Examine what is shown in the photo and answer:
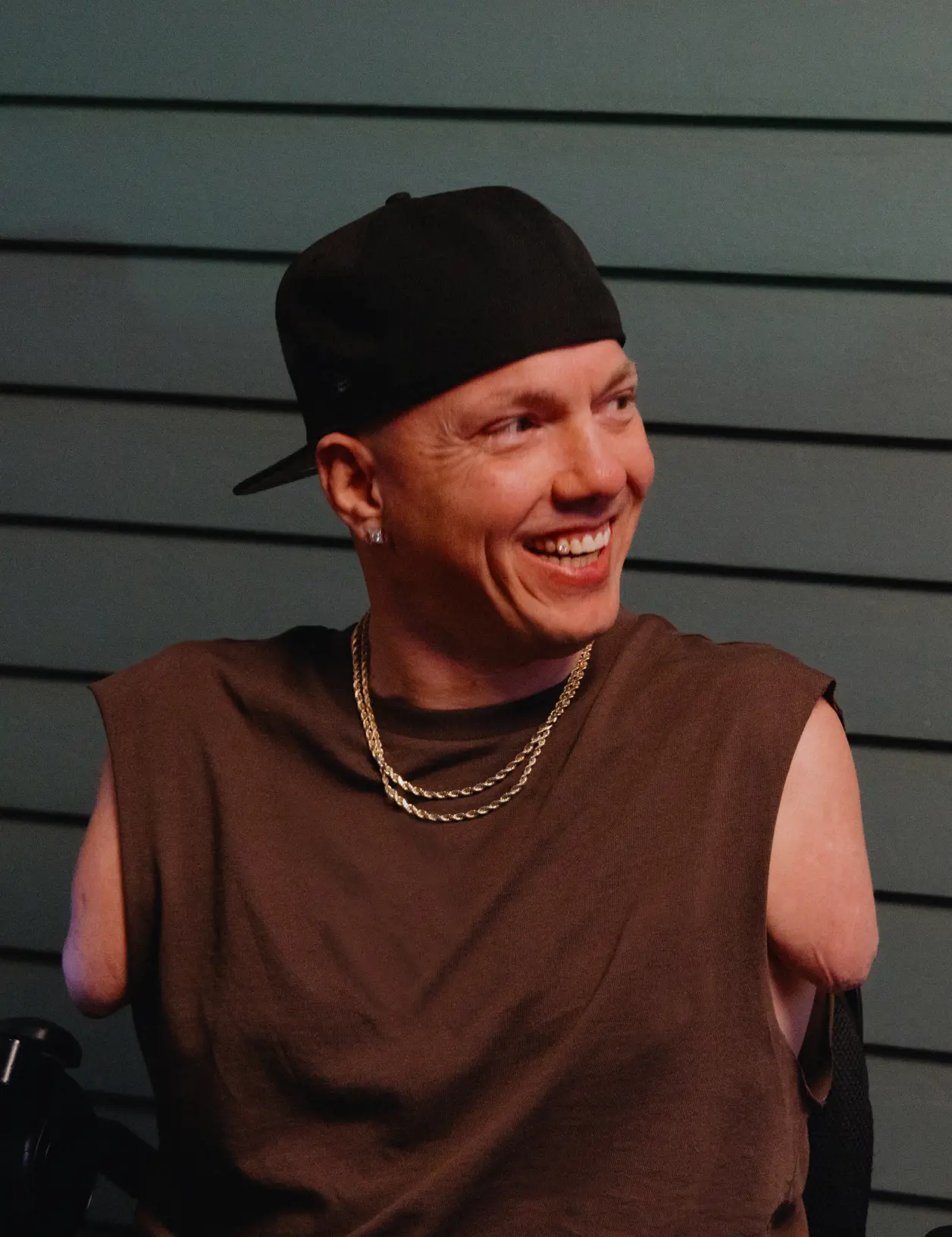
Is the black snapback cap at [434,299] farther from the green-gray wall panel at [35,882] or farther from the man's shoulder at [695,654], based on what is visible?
the green-gray wall panel at [35,882]

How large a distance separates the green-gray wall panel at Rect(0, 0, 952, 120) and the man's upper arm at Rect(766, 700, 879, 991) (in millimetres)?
1030

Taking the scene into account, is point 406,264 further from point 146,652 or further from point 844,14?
point 146,652

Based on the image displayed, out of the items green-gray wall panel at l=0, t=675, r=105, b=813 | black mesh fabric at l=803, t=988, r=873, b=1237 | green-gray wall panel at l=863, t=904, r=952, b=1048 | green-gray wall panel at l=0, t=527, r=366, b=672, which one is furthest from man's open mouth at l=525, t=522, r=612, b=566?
green-gray wall panel at l=0, t=675, r=105, b=813

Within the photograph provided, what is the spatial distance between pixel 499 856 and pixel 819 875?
0.33m

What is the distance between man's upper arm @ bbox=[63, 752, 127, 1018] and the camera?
1.68 meters

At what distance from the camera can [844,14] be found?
2.00 m

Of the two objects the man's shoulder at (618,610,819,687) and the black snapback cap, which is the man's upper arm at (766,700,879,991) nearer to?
the man's shoulder at (618,610,819,687)

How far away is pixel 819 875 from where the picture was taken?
1.48 metres

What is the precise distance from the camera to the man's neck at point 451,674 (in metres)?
1.59

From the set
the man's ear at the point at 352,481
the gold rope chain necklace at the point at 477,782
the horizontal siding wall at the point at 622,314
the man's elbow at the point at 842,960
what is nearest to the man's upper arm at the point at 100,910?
the gold rope chain necklace at the point at 477,782

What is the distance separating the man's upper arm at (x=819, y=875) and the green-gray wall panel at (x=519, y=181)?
886 millimetres

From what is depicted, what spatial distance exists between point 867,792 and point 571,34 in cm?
119

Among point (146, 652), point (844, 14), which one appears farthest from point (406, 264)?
point (146, 652)

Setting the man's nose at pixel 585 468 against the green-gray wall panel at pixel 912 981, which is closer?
the man's nose at pixel 585 468
